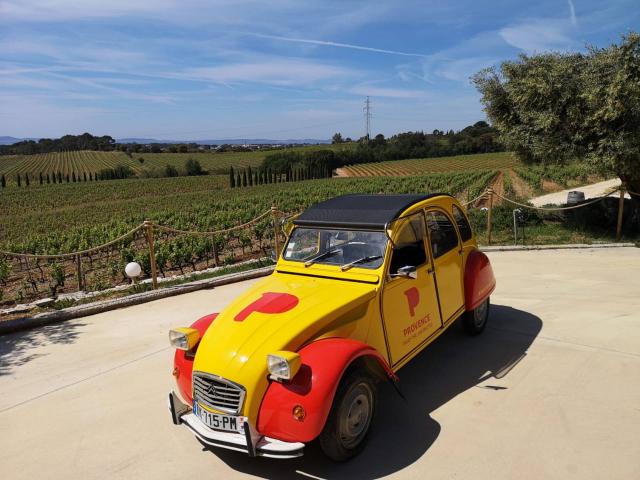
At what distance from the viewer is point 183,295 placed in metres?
8.57

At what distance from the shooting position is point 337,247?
4.65m

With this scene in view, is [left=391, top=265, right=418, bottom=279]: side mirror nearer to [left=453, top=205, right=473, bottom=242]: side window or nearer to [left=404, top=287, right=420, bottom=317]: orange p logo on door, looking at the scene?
[left=404, top=287, right=420, bottom=317]: orange p logo on door

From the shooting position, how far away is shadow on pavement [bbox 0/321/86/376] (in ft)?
19.2

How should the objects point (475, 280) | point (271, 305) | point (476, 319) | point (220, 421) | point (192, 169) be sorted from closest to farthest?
point (220, 421), point (271, 305), point (475, 280), point (476, 319), point (192, 169)

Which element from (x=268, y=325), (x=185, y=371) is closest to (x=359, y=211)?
(x=268, y=325)

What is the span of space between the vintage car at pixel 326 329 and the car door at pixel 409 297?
0.01 m

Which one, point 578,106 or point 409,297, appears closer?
point 409,297

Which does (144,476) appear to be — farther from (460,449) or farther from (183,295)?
(183,295)

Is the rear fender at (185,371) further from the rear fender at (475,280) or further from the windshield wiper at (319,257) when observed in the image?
the rear fender at (475,280)

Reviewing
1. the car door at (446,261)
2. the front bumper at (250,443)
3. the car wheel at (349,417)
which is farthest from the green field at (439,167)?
the front bumper at (250,443)

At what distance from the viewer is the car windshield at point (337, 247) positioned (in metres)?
4.36

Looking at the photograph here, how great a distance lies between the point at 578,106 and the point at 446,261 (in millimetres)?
10590

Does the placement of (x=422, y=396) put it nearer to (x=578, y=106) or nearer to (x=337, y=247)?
(x=337, y=247)

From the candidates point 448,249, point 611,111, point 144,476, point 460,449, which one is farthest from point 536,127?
point 144,476
